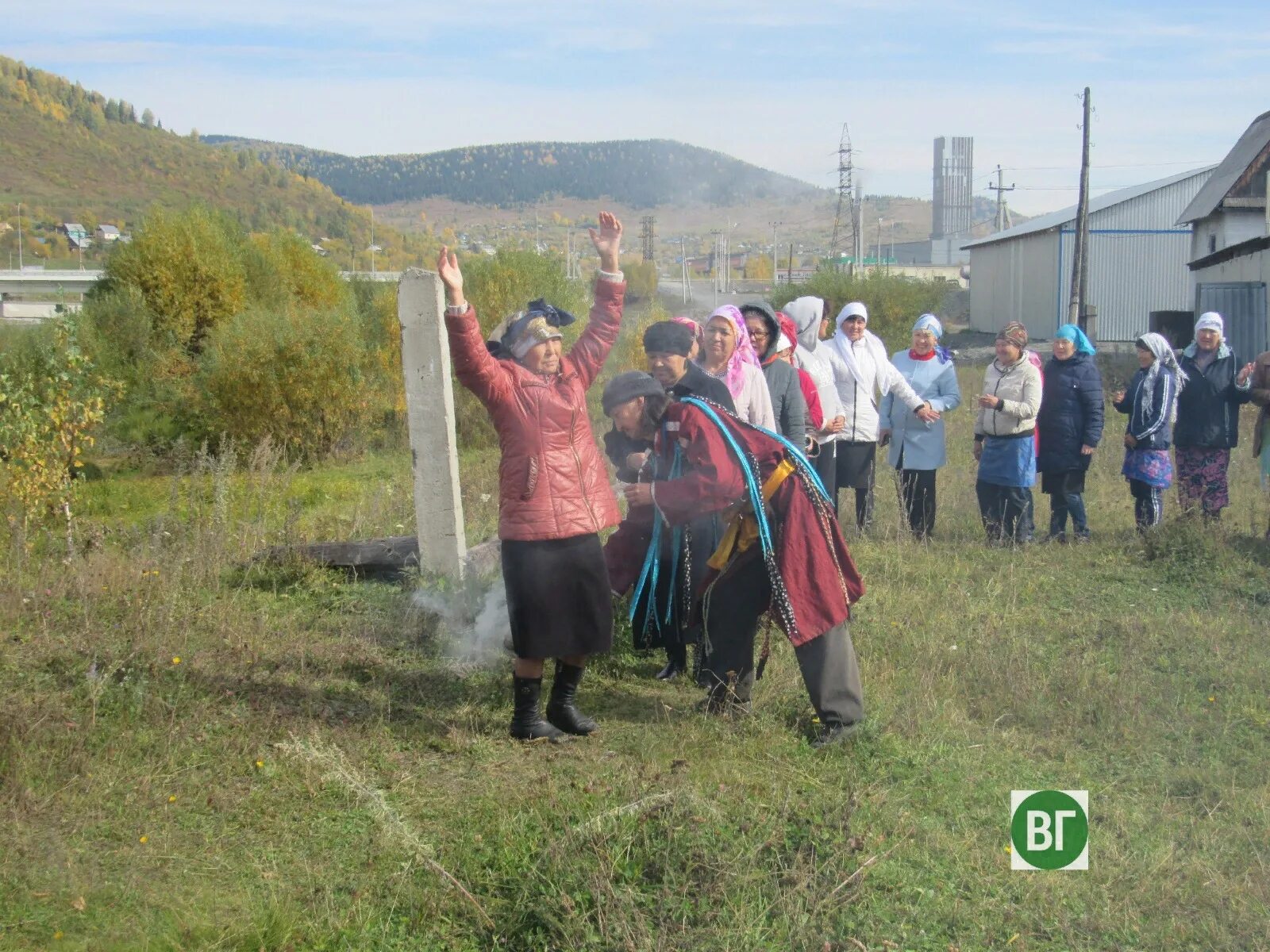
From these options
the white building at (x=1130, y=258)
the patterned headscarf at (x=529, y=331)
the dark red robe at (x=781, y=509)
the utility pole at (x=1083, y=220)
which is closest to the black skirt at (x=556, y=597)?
the dark red robe at (x=781, y=509)

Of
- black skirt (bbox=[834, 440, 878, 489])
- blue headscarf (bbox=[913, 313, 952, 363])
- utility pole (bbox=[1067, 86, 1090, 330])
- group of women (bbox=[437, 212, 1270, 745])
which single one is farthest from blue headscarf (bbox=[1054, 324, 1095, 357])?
utility pole (bbox=[1067, 86, 1090, 330])

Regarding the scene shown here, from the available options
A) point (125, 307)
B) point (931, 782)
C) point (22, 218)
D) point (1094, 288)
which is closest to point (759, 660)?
point (931, 782)

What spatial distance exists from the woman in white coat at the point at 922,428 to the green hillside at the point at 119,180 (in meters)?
71.8

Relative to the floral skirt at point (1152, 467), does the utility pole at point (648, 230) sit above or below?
above

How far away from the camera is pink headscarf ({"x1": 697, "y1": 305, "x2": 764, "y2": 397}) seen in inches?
238

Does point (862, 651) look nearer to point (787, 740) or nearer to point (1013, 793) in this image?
point (787, 740)

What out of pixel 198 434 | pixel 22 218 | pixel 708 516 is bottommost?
pixel 198 434

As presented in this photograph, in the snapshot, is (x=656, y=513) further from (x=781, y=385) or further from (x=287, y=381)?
(x=287, y=381)

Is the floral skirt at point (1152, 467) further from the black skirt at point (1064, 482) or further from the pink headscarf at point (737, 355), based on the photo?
the pink headscarf at point (737, 355)

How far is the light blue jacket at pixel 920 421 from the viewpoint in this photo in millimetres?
8594

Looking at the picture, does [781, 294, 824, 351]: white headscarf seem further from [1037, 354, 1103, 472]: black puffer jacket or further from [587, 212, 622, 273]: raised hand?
[587, 212, 622, 273]: raised hand

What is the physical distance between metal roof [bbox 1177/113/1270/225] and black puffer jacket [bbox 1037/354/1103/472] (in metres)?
25.6

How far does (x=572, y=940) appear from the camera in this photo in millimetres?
3131

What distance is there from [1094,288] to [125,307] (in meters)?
31.6
